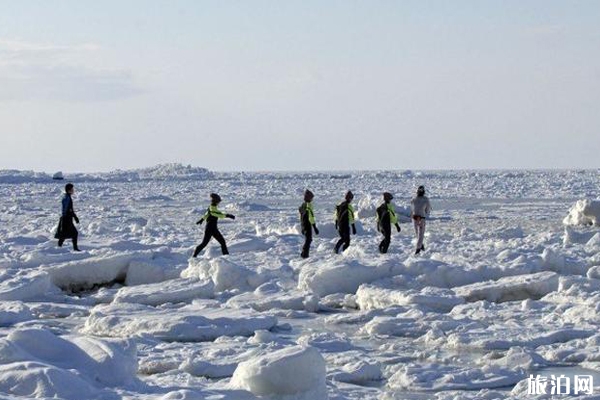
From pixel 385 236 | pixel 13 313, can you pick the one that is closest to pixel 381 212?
pixel 385 236

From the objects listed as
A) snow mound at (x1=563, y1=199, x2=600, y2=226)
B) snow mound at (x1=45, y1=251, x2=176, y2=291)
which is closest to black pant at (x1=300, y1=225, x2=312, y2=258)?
snow mound at (x1=45, y1=251, x2=176, y2=291)

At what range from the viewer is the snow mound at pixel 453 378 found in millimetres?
8625

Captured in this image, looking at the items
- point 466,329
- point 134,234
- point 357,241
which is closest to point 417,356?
→ point 466,329

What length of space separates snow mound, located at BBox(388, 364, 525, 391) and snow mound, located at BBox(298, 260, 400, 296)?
208 inches

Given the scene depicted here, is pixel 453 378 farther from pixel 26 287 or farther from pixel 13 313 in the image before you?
pixel 26 287

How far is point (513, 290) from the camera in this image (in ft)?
45.1

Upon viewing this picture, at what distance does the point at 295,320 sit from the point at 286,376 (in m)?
5.29

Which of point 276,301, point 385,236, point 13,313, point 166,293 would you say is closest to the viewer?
point 13,313

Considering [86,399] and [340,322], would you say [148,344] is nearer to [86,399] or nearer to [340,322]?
[340,322]

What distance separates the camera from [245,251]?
20.1 metres

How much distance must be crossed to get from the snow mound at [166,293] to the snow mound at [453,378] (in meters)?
5.64

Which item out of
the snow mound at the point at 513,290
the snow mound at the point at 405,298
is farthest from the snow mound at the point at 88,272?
the snow mound at the point at 513,290

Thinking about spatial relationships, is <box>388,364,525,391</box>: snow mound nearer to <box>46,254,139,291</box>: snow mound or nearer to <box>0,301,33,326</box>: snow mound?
<box>0,301,33,326</box>: snow mound

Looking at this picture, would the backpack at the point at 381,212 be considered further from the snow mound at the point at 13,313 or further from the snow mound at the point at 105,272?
the snow mound at the point at 13,313
